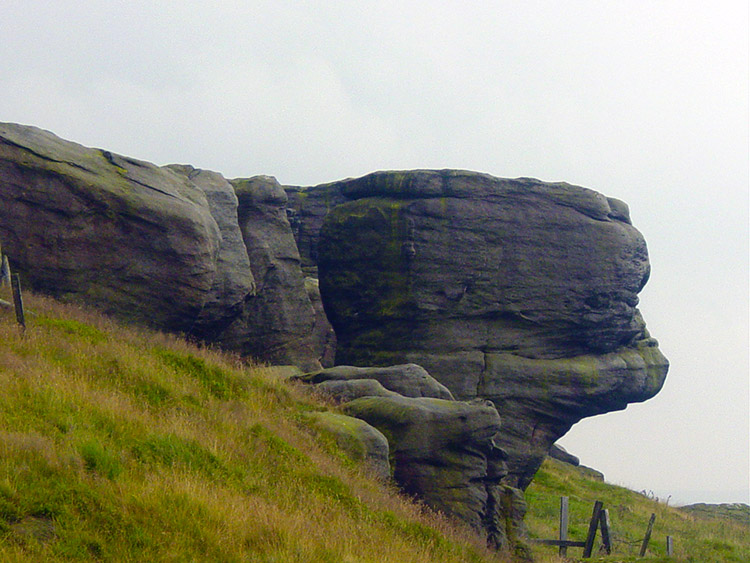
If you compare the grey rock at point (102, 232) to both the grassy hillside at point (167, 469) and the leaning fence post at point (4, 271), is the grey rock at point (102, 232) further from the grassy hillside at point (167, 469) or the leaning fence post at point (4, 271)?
the grassy hillside at point (167, 469)

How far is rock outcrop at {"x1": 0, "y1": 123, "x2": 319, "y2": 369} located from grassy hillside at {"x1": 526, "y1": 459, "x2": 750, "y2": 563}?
12.7 meters

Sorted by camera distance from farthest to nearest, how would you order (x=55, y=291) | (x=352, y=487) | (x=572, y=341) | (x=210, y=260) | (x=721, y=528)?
(x=721, y=528) → (x=572, y=341) → (x=210, y=260) → (x=55, y=291) → (x=352, y=487)

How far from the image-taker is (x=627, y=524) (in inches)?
1286

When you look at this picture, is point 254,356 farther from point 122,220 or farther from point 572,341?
point 572,341

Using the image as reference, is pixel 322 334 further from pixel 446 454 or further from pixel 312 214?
pixel 446 454

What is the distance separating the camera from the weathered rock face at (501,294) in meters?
29.7

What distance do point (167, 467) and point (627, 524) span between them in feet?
90.8

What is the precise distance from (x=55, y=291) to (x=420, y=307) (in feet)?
45.6

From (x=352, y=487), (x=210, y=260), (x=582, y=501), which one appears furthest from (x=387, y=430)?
(x=582, y=501)

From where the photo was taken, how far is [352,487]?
1318 cm

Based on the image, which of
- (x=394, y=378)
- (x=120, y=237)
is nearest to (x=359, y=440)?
(x=394, y=378)

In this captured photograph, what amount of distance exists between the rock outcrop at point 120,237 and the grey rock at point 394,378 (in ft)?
16.5

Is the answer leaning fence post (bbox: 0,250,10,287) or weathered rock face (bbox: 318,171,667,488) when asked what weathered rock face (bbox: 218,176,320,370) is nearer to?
weathered rock face (bbox: 318,171,667,488)

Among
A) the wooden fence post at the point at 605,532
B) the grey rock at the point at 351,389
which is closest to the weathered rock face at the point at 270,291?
the grey rock at the point at 351,389
